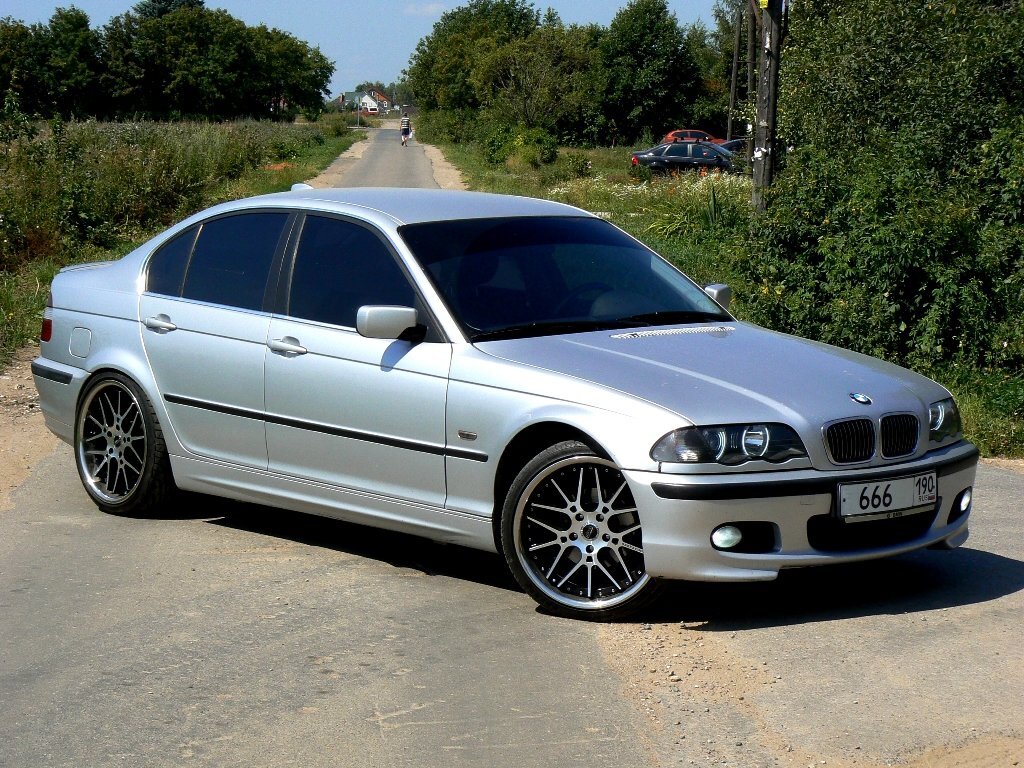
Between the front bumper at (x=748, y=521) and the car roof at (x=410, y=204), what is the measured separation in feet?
6.08

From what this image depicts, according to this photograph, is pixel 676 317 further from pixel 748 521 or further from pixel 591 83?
pixel 591 83

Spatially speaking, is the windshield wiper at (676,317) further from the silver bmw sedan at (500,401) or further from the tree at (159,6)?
the tree at (159,6)

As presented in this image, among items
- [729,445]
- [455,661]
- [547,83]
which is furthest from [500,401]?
[547,83]

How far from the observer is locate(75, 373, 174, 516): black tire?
6.71 meters

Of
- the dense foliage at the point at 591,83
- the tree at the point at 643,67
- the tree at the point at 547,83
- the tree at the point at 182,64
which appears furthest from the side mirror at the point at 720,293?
the tree at the point at 182,64

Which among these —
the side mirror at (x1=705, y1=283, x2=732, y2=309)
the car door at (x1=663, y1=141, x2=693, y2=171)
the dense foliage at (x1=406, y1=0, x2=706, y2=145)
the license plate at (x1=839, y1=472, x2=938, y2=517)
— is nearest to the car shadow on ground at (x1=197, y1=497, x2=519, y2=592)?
the license plate at (x1=839, y1=472, x2=938, y2=517)

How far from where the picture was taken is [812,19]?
2166cm

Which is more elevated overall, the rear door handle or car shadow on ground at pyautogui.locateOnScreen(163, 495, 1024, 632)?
the rear door handle

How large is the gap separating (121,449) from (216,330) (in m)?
0.99

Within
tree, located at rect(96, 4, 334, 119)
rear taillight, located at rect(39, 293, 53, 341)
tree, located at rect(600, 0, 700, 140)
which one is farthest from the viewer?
tree, located at rect(96, 4, 334, 119)

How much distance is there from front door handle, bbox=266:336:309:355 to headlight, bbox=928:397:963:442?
2.59m

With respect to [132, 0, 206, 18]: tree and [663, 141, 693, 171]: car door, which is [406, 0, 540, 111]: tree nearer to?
[132, 0, 206, 18]: tree

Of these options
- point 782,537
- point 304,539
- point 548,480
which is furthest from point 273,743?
point 304,539

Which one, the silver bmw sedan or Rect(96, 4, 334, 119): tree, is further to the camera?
Rect(96, 4, 334, 119): tree
